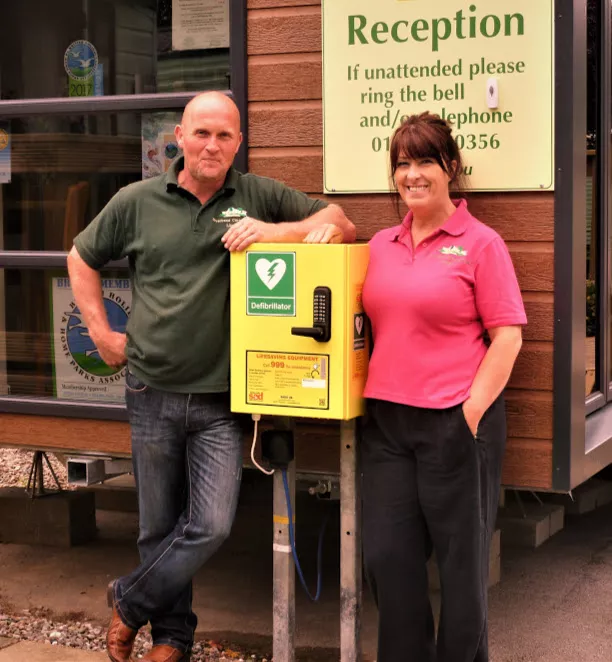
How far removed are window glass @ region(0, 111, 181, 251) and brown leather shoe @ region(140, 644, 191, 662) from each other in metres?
1.94

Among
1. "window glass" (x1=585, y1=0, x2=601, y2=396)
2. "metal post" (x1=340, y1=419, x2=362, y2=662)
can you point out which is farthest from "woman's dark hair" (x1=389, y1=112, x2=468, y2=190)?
"window glass" (x1=585, y1=0, x2=601, y2=396)

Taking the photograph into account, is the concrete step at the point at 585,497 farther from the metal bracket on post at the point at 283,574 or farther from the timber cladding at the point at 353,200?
the metal bracket on post at the point at 283,574

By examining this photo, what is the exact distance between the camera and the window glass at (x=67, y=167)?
17.2ft

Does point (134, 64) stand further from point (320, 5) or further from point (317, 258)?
point (317, 258)

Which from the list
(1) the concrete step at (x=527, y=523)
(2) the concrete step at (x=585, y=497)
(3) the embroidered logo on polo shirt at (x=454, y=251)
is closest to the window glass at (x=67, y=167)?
(3) the embroidered logo on polo shirt at (x=454, y=251)

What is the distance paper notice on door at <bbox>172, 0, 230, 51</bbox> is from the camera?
498 cm

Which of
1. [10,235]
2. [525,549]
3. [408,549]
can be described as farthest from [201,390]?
[525,549]

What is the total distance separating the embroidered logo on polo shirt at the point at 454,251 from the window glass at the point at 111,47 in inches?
64.1

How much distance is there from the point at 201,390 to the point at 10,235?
1915 millimetres

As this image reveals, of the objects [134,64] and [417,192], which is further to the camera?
[134,64]

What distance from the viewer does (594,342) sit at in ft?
18.2

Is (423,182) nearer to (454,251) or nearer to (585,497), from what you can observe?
(454,251)

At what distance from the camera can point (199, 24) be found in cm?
509

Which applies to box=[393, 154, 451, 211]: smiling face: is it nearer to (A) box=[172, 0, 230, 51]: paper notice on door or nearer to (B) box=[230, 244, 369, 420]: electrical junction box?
(B) box=[230, 244, 369, 420]: electrical junction box
